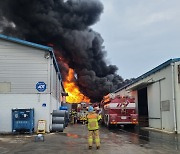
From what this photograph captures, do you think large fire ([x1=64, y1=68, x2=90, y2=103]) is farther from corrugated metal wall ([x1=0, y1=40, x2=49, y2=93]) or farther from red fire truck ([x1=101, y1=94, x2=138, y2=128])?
corrugated metal wall ([x1=0, y1=40, x2=49, y2=93])

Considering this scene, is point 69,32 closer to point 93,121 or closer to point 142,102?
point 142,102

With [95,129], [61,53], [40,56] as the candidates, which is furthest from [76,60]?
[95,129]

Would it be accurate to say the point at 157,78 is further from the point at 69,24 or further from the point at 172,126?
the point at 69,24

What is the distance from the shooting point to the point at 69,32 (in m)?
40.1

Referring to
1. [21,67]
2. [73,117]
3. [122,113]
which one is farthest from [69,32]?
[21,67]

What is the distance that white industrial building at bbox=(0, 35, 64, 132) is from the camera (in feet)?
57.8

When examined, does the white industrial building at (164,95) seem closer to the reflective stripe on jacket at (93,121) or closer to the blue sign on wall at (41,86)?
the blue sign on wall at (41,86)

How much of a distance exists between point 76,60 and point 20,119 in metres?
25.5

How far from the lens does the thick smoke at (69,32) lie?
3800 centimetres

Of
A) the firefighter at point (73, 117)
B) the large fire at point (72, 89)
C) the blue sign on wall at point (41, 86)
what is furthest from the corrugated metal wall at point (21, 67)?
the large fire at point (72, 89)

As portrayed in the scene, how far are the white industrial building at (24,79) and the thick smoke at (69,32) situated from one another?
2037cm

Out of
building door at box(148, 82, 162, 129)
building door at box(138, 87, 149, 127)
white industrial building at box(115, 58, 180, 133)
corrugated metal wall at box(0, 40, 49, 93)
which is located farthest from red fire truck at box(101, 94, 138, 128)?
building door at box(138, 87, 149, 127)

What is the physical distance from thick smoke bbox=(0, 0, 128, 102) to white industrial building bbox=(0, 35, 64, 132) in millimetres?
20369

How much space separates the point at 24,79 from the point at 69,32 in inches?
908
